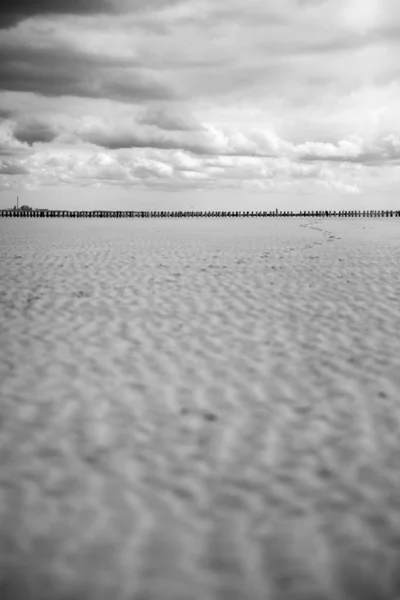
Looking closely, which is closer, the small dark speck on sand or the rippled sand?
the rippled sand

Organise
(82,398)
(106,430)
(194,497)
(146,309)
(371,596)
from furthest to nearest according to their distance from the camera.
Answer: (146,309)
(82,398)
(106,430)
(194,497)
(371,596)

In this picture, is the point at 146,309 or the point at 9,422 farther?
the point at 146,309

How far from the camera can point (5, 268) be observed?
17.8 m

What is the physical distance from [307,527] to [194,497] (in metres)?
0.90

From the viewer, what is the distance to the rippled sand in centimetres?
381

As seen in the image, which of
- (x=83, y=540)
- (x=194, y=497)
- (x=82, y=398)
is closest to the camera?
(x=83, y=540)

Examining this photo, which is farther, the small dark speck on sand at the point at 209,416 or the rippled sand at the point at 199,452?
the small dark speck on sand at the point at 209,416

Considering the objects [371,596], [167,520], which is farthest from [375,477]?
[167,520]

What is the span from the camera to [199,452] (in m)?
5.42

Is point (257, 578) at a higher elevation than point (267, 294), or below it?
below

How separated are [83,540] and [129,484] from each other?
0.81m

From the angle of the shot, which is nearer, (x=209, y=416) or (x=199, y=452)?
(x=199, y=452)

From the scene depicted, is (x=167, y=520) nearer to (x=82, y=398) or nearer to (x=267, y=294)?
(x=82, y=398)

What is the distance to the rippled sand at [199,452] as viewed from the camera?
381 centimetres
